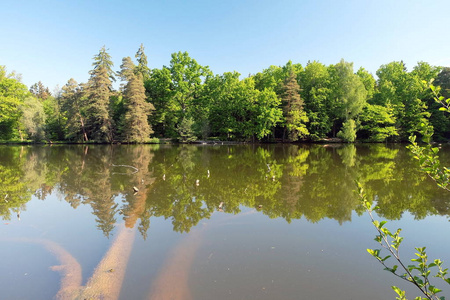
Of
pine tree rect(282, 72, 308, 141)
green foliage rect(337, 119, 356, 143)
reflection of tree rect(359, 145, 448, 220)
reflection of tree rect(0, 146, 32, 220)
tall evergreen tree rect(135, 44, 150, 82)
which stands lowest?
reflection of tree rect(0, 146, 32, 220)

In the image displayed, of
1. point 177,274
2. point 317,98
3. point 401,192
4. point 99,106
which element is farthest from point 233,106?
point 177,274

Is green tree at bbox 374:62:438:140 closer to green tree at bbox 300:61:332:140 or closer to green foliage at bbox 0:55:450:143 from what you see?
green foliage at bbox 0:55:450:143

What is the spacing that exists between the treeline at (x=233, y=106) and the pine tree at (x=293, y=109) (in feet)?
0.56

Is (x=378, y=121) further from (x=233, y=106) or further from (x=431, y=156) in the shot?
(x=431, y=156)

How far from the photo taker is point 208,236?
719cm

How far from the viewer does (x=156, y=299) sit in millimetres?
4629

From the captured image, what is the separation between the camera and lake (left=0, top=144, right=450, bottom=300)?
16.3 feet

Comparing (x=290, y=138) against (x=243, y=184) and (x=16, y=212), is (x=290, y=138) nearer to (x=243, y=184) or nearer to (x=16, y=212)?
(x=243, y=184)

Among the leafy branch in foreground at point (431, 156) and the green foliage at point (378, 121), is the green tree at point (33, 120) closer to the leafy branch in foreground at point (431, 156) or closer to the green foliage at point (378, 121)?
the leafy branch in foreground at point (431, 156)

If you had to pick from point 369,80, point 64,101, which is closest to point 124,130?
point 64,101

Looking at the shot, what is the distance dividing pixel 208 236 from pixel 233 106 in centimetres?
4066

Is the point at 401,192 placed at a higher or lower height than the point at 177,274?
higher

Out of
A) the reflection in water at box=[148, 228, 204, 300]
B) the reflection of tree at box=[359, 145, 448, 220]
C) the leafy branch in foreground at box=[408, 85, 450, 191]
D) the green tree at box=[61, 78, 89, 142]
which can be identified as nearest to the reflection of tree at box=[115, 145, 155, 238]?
the reflection in water at box=[148, 228, 204, 300]

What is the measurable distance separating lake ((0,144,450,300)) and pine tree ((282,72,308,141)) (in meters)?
30.2
